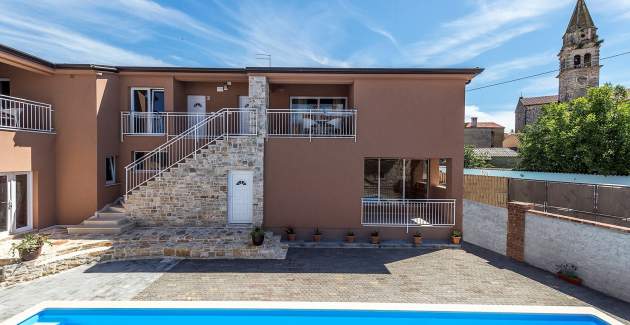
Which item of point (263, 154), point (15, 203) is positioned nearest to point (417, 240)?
point (263, 154)

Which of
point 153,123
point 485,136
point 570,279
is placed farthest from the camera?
point 485,136

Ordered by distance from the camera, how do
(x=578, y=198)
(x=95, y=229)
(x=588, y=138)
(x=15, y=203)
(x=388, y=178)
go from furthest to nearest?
(x=588, y=138) < (x=388, y=178) < (x=95, y=229) < (x=15, y=203) < (x=578, y=198)

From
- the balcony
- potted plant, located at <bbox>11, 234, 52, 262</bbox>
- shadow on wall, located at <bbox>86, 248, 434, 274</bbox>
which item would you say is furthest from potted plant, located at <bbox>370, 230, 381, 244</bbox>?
potted plant, located at <bbox>11, 234, 52, 262</bbox>

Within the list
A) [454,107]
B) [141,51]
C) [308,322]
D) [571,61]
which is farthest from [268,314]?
[571,61]

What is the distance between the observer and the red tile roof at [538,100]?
51281 mm

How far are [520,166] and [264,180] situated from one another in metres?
18.0

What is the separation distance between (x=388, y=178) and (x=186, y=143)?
31.6 ft

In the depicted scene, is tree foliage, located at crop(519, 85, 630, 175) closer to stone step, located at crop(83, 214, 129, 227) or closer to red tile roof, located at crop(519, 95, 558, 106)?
stone step, located at crop(83, 214, 129, 227)

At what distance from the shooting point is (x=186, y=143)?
1253 cm

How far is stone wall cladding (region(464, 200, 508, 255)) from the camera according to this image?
10.6m

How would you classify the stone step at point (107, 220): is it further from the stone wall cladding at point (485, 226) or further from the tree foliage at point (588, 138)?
the tree foliage at point (588, 138)

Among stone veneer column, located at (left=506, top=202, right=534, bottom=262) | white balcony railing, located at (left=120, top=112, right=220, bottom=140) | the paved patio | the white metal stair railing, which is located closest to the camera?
the paved patio

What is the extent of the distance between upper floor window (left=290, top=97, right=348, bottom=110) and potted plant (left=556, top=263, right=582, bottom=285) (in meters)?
10.0

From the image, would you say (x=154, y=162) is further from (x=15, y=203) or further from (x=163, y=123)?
(x=15, y=203)
